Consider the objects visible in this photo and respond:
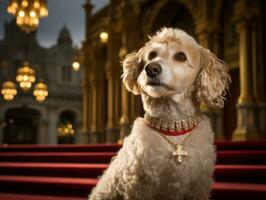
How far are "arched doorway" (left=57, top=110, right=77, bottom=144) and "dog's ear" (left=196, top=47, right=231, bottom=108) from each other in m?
28.8

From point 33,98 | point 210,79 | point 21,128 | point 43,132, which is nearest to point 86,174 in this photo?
point 210,79

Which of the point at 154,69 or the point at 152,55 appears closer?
the point at 154,69

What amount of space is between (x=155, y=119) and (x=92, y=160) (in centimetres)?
343

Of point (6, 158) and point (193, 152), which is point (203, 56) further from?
point (6, 158)

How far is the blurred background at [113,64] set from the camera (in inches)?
350

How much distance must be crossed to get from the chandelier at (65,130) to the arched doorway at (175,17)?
63.2 ft

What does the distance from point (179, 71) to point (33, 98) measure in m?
27.3

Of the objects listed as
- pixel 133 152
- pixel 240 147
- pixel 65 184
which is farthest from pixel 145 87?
pixel 240 147

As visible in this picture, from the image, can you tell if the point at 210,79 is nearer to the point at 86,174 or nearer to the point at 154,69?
the point at 154,69

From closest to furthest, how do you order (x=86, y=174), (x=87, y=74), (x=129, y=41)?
(x=86, y=174) < (x=129, y=41) < (x=87, y=74)

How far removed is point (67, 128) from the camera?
1222 inches

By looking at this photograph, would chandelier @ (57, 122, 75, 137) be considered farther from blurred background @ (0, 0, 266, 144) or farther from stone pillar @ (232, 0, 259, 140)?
stone pillar @ (232, 0, 259, 140)

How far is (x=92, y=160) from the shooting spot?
18.2 feet

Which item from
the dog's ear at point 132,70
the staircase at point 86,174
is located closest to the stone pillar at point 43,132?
the staircase at point 86,174
